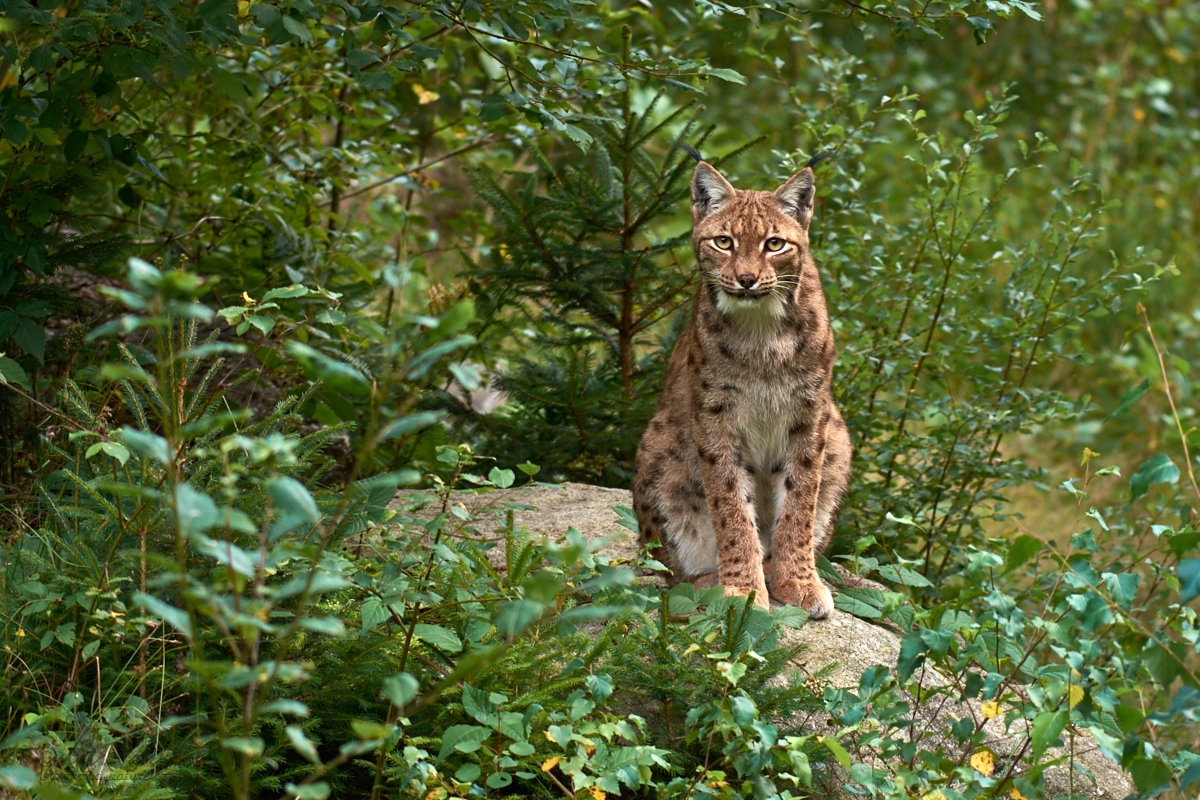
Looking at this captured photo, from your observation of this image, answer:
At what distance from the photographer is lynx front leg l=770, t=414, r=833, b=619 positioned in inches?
167

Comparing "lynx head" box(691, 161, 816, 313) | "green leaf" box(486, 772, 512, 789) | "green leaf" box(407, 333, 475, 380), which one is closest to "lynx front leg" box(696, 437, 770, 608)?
"lynx head" box(691, 161, 816, 313)

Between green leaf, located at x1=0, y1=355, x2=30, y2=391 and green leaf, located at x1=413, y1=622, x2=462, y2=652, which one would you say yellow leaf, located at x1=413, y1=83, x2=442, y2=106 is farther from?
green leaf, located at x1=413, y1=622, x2=462, y2=652

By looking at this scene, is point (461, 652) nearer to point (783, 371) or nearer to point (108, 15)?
point (783, 371)

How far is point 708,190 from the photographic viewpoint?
14.7 ft

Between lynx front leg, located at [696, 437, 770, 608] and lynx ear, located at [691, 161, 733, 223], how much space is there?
847mm

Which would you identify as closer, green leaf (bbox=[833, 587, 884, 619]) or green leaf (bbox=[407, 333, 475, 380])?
green leaf (bbox=[407, 333, 475, 380])

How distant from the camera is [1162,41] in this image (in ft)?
35.6

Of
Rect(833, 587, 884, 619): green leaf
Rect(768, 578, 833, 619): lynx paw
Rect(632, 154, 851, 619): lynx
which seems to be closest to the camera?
Rect(833, 587, 884, 619): green leaf

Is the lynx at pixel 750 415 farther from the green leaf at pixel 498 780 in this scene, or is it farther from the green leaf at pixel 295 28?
Answer: the green leaf at pixel 295 28

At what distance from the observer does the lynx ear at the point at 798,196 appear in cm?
437

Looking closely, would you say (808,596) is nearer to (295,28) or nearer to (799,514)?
(799,514)

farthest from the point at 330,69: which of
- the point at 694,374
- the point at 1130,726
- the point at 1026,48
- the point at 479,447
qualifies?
the point at 1026,48

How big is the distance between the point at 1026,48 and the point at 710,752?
9609mm

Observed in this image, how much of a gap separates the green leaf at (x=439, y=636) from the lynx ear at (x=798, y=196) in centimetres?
204
